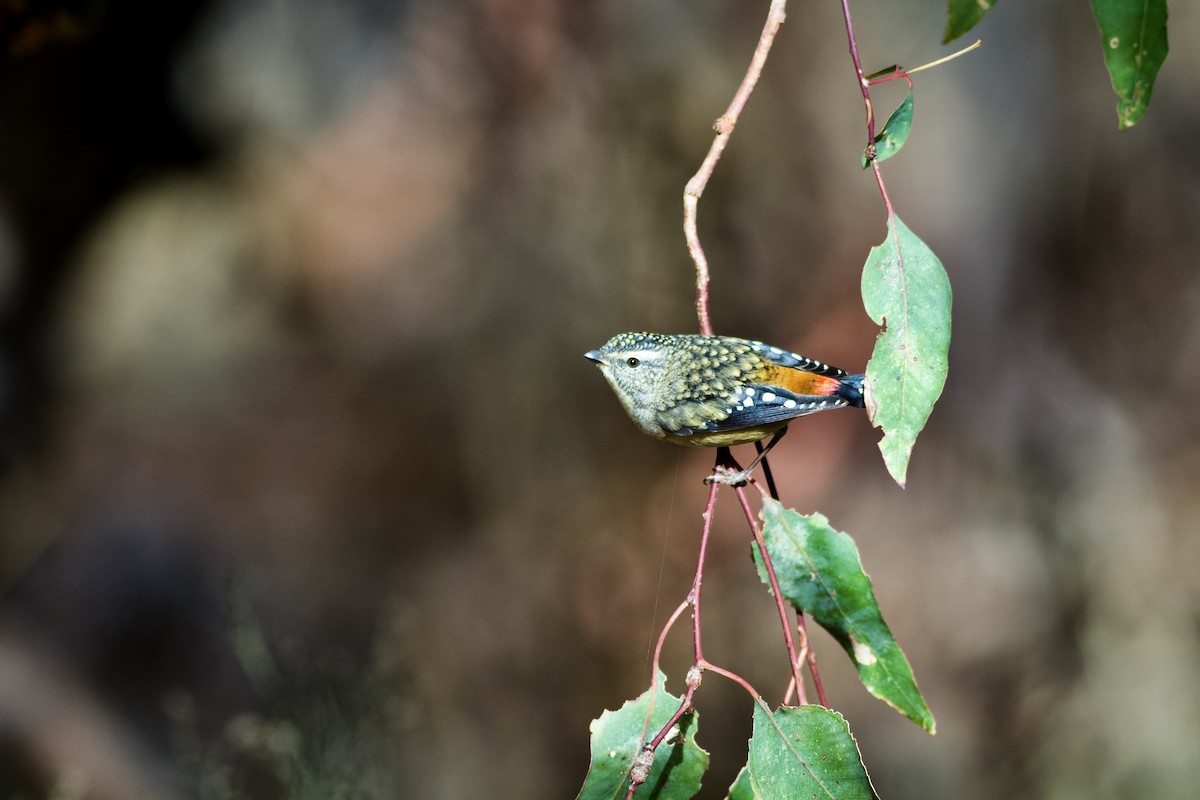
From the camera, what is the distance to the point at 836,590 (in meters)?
2.06

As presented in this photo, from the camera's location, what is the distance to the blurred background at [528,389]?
17.3 feet

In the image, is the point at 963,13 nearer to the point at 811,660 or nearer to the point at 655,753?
the point at 811,660

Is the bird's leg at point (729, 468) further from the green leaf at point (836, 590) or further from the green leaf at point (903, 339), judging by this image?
the green leaf at point (903, 339)

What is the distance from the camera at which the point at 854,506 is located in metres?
5.66

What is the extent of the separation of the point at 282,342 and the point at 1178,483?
17.1 ft

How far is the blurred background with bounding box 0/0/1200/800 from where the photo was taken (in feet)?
17.3

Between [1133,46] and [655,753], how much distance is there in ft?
5.22

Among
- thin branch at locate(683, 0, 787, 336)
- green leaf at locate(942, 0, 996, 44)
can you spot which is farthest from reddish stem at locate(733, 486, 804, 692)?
green leaf at locate(942, 0, 996, 44)

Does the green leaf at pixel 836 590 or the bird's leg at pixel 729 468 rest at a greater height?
the bird's leg at pixel 729 468

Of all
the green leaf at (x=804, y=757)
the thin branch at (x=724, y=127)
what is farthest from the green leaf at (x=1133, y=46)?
the green leaf at (x=804, y=757)

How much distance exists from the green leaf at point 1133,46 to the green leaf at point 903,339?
42cm

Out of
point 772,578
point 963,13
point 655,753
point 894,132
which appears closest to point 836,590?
point 772,578

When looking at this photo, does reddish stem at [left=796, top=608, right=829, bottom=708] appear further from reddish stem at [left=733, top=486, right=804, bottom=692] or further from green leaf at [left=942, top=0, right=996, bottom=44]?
green leaf at [left=942, top=0, right=996, bottom=44]

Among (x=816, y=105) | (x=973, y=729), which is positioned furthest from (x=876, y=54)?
(x=973, y=729)
